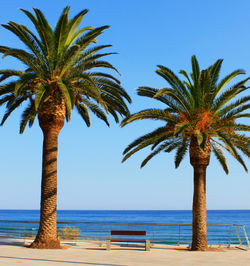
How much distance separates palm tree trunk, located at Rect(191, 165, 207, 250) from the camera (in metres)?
17.0

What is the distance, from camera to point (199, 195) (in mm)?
17406

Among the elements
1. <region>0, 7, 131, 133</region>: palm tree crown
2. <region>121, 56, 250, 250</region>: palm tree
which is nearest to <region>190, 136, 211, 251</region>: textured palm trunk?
<region>121, 56, 250, 250</region>: palm tree

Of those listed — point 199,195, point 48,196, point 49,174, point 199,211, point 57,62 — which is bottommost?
point 199,211

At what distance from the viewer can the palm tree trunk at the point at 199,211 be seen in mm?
16953

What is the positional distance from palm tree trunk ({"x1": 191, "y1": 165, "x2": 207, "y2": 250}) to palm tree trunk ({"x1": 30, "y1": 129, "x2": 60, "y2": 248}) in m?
6.48

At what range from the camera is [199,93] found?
671 inches

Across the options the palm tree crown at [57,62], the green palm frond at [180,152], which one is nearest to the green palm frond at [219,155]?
the green palm frond at [180,152]

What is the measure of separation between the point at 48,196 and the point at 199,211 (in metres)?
7.19

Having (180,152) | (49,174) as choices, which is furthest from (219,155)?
(49,174)

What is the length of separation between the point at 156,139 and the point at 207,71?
13.7 feet

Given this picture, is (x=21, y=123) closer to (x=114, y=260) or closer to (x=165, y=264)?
(x=114, y=260)

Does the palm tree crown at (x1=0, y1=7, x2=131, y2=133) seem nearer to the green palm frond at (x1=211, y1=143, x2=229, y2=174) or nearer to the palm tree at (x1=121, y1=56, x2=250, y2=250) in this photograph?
the palm tree at (x1=121, y1=56, x2=250, y2=250)

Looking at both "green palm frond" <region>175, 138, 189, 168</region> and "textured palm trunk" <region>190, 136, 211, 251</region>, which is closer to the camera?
"textured palm trunk" <region>190, 136, 211, 251</region>

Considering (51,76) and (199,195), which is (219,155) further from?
(51,76)
